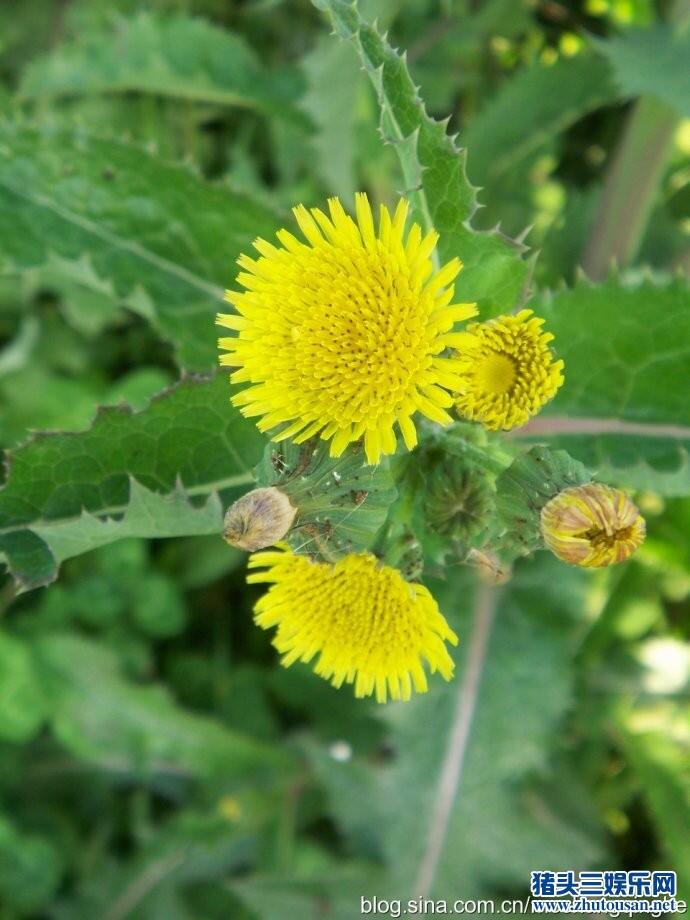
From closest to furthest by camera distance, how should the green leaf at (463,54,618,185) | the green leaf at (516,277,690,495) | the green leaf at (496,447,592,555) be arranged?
1. the green leaf at (496,447,592,555)
2. the green leaf at (516,277,690,495)
3. the green leaf at (463,54,618,185)

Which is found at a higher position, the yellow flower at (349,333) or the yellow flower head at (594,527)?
the yellow flower at (349,333)

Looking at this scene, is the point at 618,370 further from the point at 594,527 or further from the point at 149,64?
the point at 149,64

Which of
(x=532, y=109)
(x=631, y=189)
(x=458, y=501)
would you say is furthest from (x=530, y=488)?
(x=532, y=109)

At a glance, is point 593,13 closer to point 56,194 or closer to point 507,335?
point 56,194

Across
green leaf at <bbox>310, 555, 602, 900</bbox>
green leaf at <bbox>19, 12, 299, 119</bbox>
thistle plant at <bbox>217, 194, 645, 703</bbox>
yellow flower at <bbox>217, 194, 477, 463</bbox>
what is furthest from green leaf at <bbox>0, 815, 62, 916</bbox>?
green leaf at <bbox>19, 12, 299, 119</bbox>

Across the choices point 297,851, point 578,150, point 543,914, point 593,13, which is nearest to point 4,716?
point 297,851

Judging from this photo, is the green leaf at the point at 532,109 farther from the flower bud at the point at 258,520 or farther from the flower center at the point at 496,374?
the flower bud at the point at 258,520

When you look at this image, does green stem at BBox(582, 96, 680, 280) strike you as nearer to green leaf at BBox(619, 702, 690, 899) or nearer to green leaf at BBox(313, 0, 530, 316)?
green leaf at BBox(313, 0, 530, 316)

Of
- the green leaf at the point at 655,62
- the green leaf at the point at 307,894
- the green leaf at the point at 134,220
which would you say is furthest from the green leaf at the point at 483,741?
the green leaf at the point at 655,62
